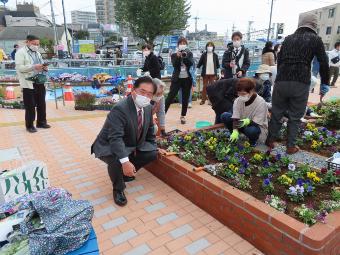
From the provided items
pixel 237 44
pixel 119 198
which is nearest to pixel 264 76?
pixel 237 44

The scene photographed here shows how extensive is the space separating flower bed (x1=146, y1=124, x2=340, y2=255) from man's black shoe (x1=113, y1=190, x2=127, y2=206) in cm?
61

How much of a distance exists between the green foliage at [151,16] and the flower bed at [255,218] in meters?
31.0

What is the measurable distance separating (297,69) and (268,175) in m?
1.42

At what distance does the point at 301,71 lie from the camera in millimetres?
3469

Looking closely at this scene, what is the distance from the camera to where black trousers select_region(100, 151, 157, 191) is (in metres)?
2.96

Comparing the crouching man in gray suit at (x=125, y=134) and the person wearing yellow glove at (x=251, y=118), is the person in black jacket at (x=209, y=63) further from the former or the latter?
the crouching man in gray suit at (x=125, y=134)

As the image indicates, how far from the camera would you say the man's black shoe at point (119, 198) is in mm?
3029

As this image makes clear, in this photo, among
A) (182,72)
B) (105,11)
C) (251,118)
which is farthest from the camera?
(105,11)

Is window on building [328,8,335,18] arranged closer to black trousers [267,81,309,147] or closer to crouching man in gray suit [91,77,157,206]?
black trousers [267,81,309,147]

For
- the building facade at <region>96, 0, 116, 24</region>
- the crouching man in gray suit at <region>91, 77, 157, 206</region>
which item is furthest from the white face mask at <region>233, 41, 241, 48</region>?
the building facade at <region>96, 0, 116, 24</region>

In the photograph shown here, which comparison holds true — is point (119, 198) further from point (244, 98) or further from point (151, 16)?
point (151, 16)

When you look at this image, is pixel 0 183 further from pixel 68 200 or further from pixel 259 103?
pixel 259 103

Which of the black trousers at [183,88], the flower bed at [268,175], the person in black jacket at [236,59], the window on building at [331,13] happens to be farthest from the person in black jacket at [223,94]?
the window on building at [331,13]

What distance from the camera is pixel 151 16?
104ft
